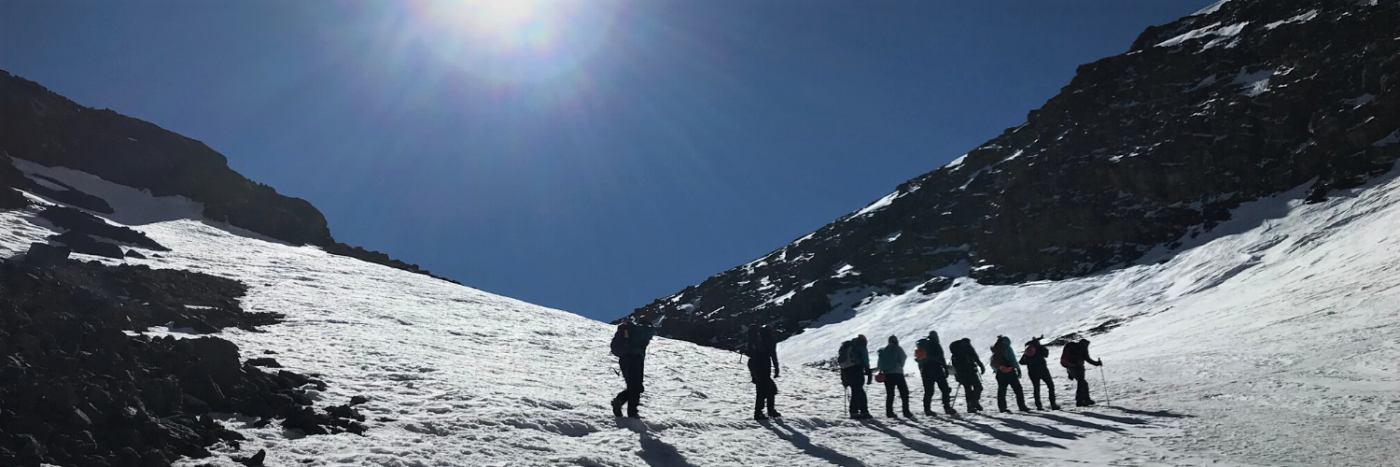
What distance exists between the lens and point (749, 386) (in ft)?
69.1

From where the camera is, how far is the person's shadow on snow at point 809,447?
9402mm

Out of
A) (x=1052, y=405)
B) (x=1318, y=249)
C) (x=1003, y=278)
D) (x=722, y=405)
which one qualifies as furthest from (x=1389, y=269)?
(x=1003, y=278)

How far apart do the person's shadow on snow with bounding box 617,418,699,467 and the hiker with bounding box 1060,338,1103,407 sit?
29.0ft

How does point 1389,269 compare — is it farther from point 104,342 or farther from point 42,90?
point 42,90

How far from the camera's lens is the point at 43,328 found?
10.9 metres

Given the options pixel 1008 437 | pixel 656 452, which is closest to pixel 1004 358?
pixel 1008 437

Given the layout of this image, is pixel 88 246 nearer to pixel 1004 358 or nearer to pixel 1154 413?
pixel 1004 358

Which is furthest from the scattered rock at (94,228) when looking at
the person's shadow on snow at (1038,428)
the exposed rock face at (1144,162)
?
the exposed rock face at (1144,162)

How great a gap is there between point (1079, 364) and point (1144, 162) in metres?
72.1

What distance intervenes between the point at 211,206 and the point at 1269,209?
80634mm

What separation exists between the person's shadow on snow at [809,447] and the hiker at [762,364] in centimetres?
77

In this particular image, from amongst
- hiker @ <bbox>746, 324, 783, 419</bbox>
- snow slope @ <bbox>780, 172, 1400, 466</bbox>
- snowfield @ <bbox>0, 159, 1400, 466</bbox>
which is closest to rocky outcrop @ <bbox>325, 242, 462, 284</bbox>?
snowfield @ <bbox>0, 159, 1400, 466</bbox>

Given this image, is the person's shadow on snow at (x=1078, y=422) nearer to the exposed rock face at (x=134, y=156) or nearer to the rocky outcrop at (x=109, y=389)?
the rocky outcrop at (x=109, y=389)

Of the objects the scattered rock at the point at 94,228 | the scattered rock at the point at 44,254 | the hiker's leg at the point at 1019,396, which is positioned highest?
the scattered rock at the point at 94,228
